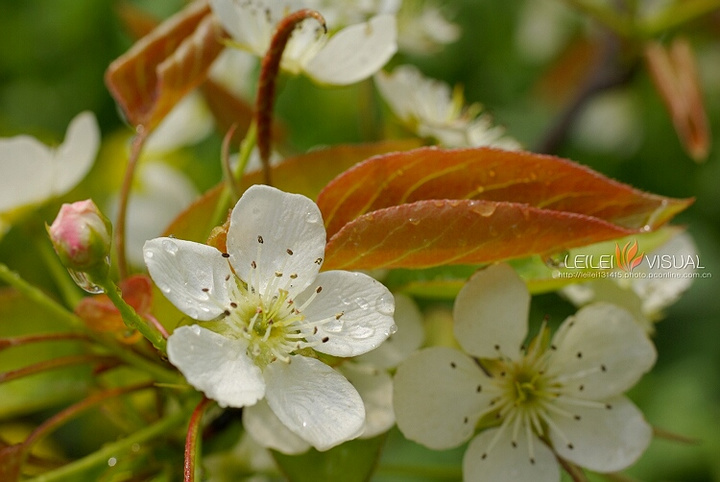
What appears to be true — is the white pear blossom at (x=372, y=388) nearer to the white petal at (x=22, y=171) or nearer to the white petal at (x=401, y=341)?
the white petal at (x=401, y=341)

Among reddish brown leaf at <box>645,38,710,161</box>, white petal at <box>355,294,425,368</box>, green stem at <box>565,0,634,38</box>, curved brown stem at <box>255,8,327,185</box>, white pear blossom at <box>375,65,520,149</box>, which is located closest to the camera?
curved brown stem at <box>255,8,327,185</box>

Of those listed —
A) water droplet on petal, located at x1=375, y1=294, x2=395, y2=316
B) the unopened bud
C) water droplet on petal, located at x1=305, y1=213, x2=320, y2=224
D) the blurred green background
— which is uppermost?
the unopened bud

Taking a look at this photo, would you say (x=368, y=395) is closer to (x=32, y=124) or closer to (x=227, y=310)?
(x=227, y=310)

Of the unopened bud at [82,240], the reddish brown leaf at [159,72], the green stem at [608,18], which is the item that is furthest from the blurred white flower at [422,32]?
the unopened bud at [82,240]

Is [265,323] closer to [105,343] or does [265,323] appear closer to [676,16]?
[105,343]

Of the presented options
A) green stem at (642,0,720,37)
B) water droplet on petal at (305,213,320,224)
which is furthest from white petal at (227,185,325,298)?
green stem at (642,0,720,37)

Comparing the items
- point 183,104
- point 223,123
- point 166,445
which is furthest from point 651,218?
point 183,104

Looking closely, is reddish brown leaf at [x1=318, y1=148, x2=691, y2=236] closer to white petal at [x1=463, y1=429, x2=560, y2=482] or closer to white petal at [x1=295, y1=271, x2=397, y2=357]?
white petal at [x1=295, y1=271, x2=397, y2=357]
